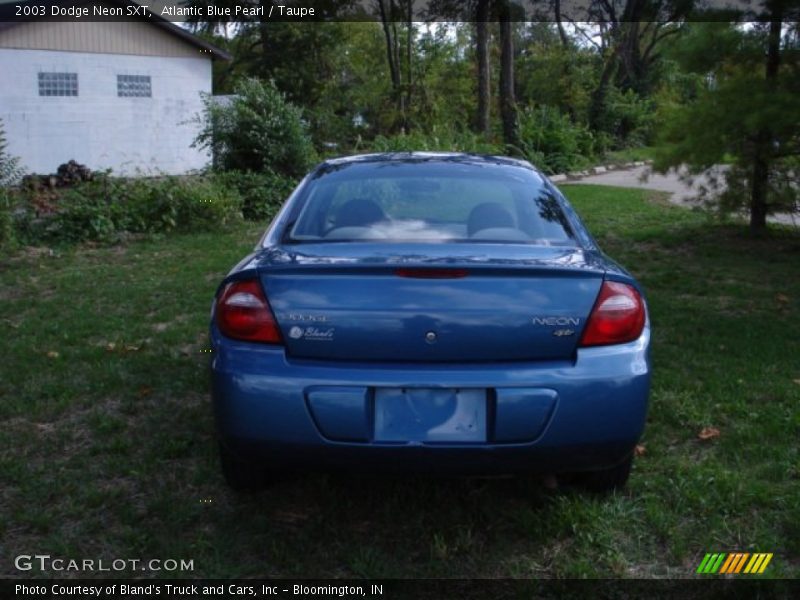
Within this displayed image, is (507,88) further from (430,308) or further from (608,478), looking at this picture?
(430,308)

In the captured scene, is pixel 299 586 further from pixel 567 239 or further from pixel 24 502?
pixel 567 239

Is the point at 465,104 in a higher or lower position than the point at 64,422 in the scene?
higher

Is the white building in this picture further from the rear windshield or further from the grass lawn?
the rear windshield

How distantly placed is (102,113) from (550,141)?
38.8ft

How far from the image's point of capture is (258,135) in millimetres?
13977

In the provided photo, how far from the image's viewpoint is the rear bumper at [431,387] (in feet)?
9.80

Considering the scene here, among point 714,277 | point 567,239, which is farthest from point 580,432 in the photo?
point 714,277

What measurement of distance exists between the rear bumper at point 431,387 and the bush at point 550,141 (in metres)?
18.7

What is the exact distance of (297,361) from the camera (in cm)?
307

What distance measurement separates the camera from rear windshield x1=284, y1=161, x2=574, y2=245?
3.76 meters

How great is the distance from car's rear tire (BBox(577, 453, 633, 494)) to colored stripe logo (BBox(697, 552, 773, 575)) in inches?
19.5

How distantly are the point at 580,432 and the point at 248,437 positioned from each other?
3.87 feet

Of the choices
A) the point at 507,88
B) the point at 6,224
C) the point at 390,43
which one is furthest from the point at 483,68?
the point at 6,224
